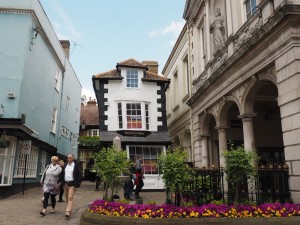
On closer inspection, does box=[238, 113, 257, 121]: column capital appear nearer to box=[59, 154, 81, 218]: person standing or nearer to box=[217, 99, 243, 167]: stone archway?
box=[217, 99, 243, 167]: stone archway

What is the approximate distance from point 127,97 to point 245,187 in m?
11.3

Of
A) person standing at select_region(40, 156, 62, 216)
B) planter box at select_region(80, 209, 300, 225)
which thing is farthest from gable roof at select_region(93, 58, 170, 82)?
planter box at select_region(80, 209, 300, 225)

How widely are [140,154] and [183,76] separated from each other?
20.7ft

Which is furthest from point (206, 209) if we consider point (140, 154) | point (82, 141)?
point (82, 141)

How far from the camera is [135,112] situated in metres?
18.5

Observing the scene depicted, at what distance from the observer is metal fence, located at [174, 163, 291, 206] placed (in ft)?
26.5

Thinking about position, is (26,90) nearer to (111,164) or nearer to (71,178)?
(71,178)

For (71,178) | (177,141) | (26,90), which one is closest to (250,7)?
(71,178)

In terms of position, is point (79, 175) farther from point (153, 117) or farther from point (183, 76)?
point (183, 76)

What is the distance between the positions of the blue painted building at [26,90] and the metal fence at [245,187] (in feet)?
29.1

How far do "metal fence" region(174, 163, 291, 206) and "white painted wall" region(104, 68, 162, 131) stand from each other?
9698mm

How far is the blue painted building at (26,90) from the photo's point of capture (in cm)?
1423

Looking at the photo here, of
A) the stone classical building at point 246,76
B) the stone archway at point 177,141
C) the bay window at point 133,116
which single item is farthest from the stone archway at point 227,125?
the stone archway at point 177,141

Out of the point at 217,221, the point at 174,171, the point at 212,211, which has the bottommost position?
the point at 217,221
